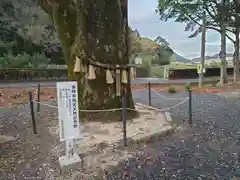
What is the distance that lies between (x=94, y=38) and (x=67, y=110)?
2.16 metres

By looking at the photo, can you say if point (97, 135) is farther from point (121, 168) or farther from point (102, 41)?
point (102, 41)

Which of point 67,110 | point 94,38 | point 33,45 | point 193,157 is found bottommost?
point 193,157

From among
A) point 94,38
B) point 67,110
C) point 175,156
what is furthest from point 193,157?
point 94,38

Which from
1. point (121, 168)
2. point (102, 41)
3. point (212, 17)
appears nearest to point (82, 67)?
point (102, 41)

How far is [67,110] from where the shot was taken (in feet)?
9.66

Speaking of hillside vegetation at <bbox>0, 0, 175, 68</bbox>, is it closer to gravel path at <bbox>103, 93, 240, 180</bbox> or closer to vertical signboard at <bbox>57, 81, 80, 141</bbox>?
gravel path at <bbox>103, 93, 240, 180</bbox>

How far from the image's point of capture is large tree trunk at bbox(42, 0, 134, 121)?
4609 millimetres

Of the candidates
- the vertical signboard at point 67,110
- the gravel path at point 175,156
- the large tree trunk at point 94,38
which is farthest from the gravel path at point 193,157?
the large tree trunk at point 94,38

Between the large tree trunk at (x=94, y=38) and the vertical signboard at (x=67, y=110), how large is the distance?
1794mm

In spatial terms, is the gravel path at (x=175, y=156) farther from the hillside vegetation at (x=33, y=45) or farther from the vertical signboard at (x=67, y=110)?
the hillside vegetation at (x=33, y=45)

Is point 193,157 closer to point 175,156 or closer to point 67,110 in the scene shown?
point 175,156

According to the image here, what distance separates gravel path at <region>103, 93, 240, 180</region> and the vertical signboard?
804 mm

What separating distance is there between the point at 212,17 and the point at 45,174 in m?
15.7

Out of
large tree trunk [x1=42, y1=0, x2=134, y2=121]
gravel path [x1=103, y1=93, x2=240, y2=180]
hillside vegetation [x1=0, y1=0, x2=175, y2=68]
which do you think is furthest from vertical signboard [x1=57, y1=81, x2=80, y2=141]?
hillside vegetation [x1=0, y1=0, x2=175, y2=68]
